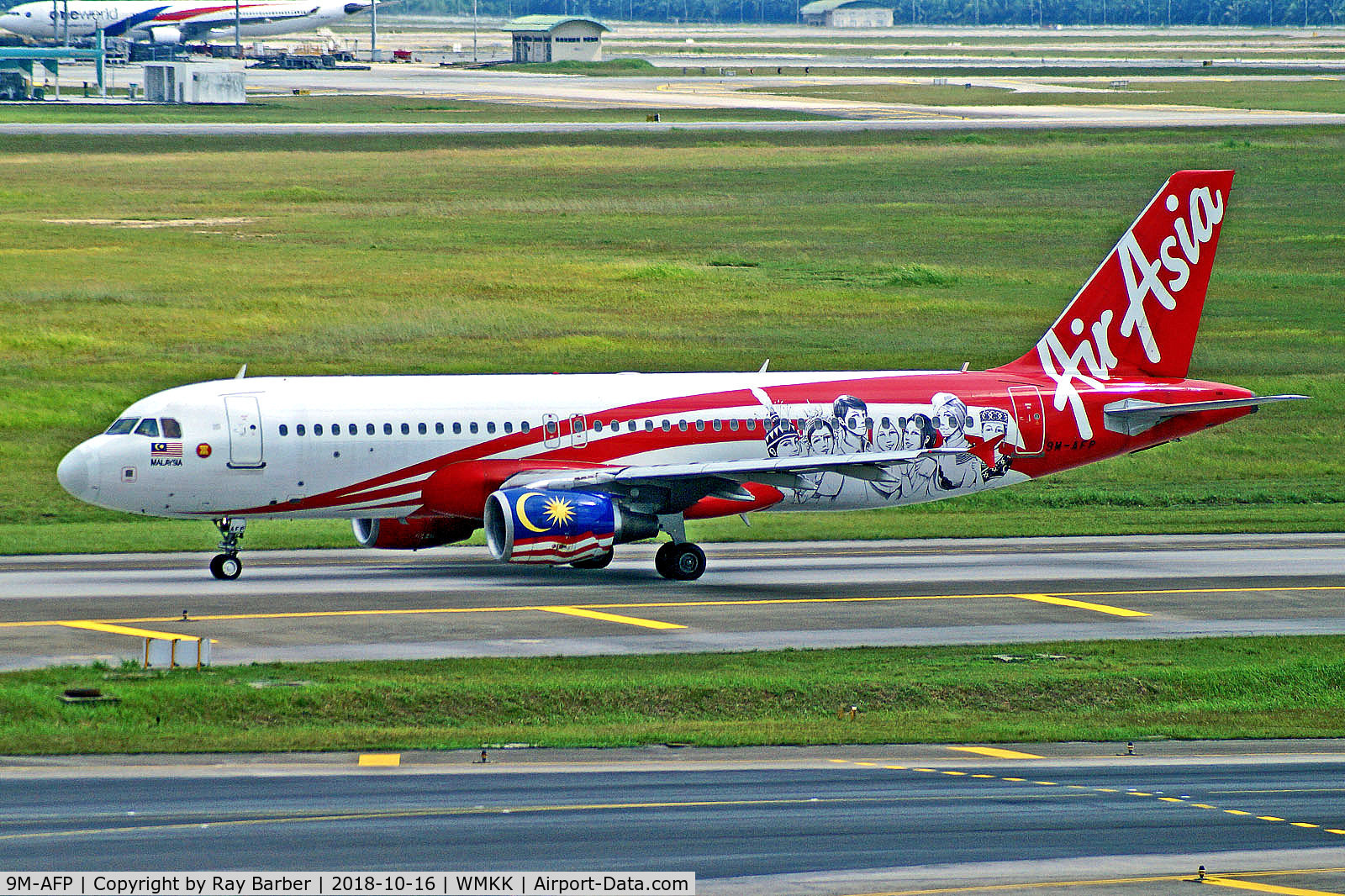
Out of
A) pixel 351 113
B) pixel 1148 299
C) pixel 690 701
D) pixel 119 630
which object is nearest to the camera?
pixel 690 701

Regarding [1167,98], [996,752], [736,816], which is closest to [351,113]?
[1167,98]

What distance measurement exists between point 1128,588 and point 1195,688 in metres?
10.4

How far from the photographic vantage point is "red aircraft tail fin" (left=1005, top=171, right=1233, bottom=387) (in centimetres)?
4938

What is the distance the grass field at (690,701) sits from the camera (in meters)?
29.1

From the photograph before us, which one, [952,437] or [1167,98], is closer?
[952,437]

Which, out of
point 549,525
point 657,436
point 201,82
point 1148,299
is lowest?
point 549,525

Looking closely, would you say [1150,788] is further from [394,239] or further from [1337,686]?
[394,239]

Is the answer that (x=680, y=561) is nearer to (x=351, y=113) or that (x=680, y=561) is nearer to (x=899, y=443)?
(x=899, y=443)

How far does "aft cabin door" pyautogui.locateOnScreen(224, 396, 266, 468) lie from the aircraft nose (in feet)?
9.86

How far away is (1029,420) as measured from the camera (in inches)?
1879

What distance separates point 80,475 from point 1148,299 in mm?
27628

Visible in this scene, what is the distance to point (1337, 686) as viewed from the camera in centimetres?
3409
